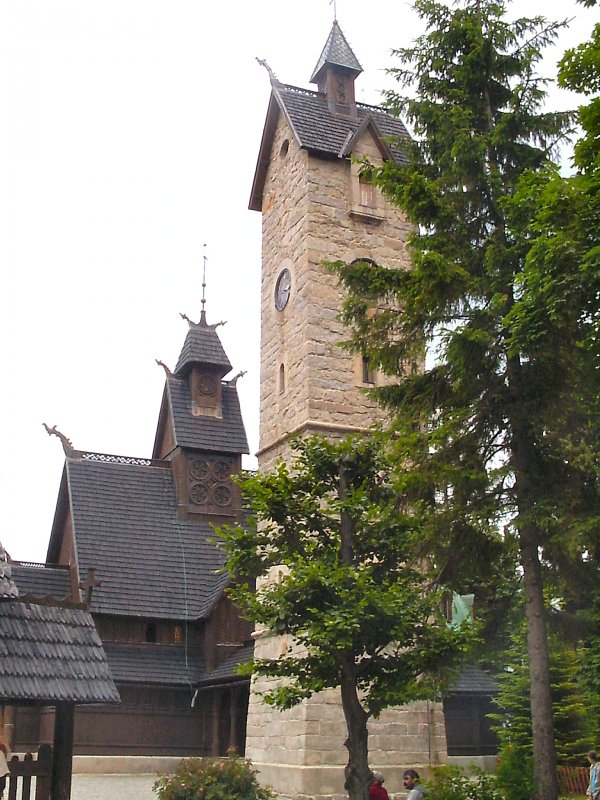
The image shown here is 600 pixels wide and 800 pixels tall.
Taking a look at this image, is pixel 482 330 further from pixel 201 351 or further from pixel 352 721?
pixel 201 351

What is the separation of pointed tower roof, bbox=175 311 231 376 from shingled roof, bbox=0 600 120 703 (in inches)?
885

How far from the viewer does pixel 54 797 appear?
35.2ft

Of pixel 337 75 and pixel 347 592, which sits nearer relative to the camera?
pixel 347 592

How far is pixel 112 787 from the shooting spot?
2181 centimetres

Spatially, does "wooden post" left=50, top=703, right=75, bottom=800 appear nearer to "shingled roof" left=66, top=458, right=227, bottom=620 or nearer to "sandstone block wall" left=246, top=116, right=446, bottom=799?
"sandstone block wall" left=246, top=116, right=446, bottom=799

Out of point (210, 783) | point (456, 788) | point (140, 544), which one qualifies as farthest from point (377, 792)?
point (140, 544)

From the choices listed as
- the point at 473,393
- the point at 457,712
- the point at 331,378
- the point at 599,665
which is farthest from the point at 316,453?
the point at 457,712

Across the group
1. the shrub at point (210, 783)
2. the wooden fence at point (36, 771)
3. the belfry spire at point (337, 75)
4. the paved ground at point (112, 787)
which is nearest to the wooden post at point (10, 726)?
the paved ground at point (112, 787)

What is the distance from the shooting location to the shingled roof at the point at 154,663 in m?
26.8

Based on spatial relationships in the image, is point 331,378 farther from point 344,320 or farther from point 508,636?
point 508,636

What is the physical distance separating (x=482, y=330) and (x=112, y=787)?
14183mm

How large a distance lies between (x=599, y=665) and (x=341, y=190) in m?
13.2

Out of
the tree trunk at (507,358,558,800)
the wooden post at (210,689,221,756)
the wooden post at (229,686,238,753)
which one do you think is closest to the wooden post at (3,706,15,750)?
the wooden post at (210,689,221,756)

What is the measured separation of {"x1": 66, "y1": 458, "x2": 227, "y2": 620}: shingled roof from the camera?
28.1 m
